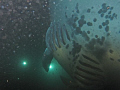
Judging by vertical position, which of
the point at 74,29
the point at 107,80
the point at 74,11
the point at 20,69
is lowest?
the point at 20,69

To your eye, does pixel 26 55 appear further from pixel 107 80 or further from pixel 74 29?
pixel 107 80

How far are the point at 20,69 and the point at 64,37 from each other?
1387 millimetres

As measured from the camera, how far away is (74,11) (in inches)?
85.7

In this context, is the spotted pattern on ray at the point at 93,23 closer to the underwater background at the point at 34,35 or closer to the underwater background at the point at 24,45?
the underwater background at the point at 34,35

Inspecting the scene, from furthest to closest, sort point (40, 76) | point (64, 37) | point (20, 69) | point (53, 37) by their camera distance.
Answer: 1. point (40, 76)
2. point (20, 69)
3. point (53, 37)
4. point (64, 37)

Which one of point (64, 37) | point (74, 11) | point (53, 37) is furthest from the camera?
point (53, 37)

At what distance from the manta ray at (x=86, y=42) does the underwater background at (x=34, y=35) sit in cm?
2

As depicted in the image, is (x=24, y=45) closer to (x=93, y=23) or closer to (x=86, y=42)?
(x=86, y=42)

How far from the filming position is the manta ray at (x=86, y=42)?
197 cm

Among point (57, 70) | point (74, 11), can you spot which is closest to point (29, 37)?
point (57, 70)

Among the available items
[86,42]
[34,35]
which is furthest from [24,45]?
[86,42]

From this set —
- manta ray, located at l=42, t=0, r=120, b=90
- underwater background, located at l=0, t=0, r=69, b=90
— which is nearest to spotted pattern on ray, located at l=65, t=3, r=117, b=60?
manta ray, located at l=42, t=0, r=120, b=90

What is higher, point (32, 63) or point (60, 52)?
point (60, 52)

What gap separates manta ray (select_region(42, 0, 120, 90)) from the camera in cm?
197
